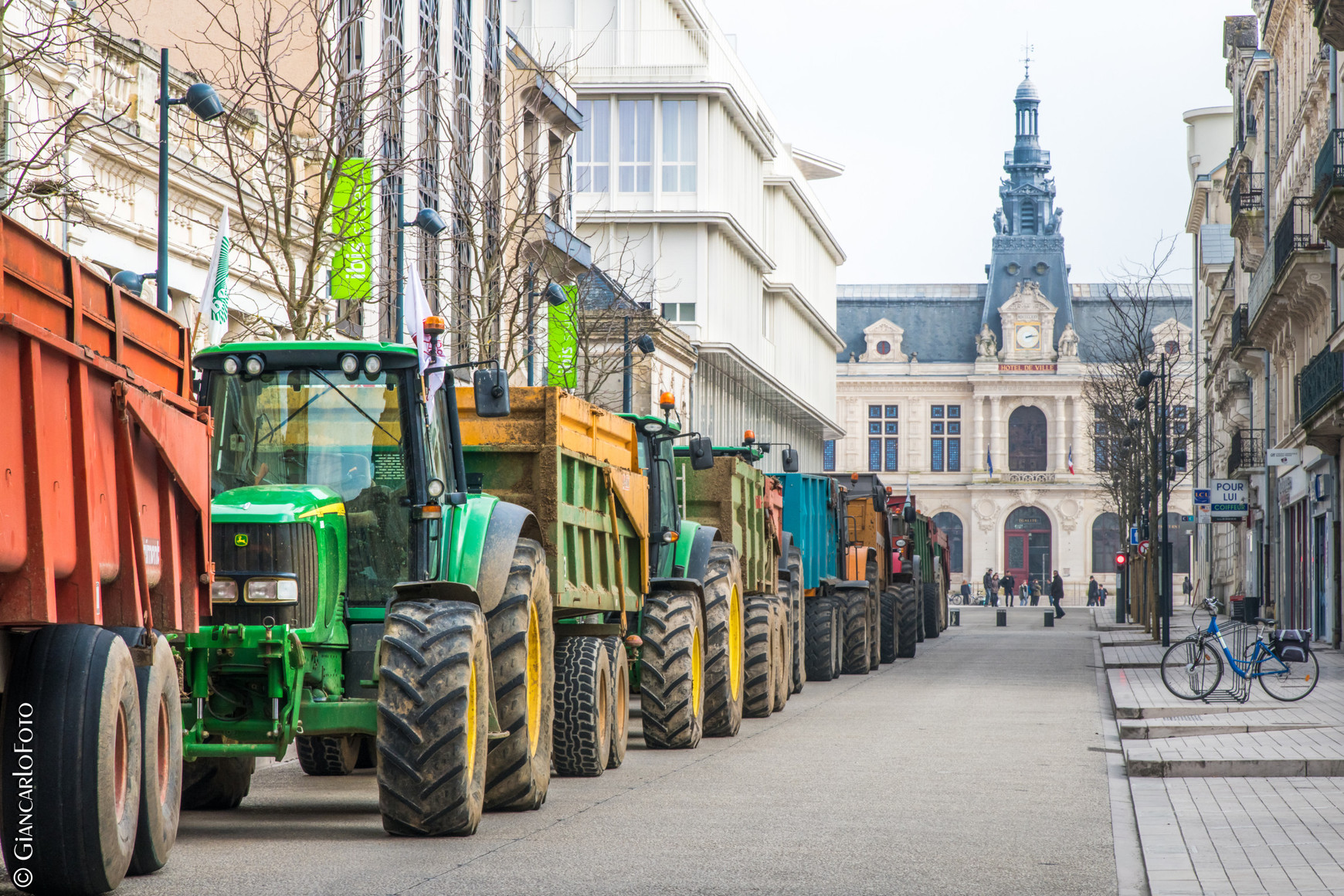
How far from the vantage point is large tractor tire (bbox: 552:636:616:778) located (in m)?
13.2

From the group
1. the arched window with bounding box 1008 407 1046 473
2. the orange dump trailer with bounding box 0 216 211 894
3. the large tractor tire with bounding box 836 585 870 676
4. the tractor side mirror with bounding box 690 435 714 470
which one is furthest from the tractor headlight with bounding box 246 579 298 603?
the arched window with bounding box 1008 407 1046 473

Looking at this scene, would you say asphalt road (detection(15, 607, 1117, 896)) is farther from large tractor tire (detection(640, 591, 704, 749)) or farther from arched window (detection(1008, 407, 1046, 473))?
arched window (detection(1008, 407, 1046, 473))

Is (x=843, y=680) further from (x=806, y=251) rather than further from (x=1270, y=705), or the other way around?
(x=806, y=251)

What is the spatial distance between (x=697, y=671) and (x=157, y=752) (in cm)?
862

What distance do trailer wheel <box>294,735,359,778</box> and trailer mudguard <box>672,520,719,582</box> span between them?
4.20m

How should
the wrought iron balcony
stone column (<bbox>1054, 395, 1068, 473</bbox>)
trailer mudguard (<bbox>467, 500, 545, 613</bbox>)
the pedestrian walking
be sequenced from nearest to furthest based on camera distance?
trailer mudguard (<bbox>467, 500, 545, 613</bbox>), the wrought iron balcony, the pedestrian walking, stone column (<bbox>1054, 395, 1068, 473</bbox>)

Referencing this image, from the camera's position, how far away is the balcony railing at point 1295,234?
37062 millimetres

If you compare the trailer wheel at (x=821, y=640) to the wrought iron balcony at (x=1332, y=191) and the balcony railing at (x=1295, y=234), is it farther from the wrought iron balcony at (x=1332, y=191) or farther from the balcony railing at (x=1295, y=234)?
the balcony railing at (x=1295, y=234)

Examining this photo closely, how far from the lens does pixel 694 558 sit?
696 inches

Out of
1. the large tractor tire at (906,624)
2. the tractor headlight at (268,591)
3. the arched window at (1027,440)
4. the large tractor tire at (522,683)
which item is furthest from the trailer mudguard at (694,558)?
the arched window at (1027,440)

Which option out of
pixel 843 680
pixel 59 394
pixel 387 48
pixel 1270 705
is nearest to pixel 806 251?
pixel 387 48

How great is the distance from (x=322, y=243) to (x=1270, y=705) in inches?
422

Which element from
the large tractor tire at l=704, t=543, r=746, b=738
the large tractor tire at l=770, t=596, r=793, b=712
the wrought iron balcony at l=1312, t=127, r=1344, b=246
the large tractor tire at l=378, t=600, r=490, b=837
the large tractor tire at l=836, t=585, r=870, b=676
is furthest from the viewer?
the large tractor tire at l=836, t=585, r=870, b=676

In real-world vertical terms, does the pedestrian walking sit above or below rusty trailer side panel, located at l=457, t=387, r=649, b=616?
below
